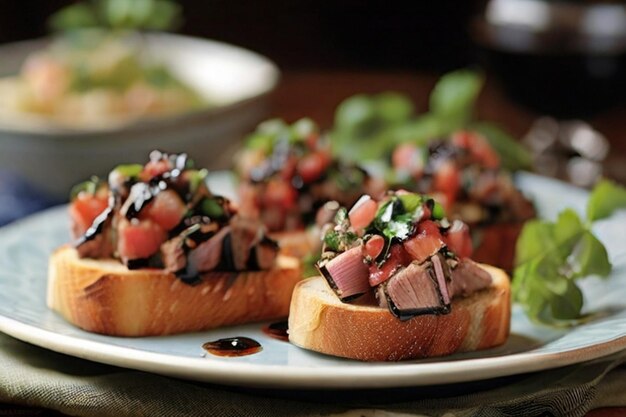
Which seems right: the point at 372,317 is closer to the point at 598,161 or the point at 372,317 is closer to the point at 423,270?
the point at 423,270

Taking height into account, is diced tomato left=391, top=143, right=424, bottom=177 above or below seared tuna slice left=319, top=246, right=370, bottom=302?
above

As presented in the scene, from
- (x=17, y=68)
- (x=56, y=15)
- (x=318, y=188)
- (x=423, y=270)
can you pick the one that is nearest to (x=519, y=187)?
(x=318, y=188)

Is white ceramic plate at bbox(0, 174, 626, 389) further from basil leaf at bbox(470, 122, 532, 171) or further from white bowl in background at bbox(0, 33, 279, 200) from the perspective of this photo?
white bowl in background at bbox(0, 33, 279, 200)

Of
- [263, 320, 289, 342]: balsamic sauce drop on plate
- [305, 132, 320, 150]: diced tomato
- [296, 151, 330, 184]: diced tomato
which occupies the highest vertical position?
[305, 132, 320, 150]: diced tomato

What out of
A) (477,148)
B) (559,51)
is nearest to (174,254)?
(477,148)

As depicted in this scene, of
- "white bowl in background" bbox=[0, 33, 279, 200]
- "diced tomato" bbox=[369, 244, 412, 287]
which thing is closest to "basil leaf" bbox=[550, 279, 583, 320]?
"diced tomato" bbox=[369, 244, 412, 287]

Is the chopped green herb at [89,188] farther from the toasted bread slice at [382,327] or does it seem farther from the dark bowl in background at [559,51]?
the dark bowl in background at [559,51]

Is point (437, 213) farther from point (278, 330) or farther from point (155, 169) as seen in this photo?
point (155, 169)
